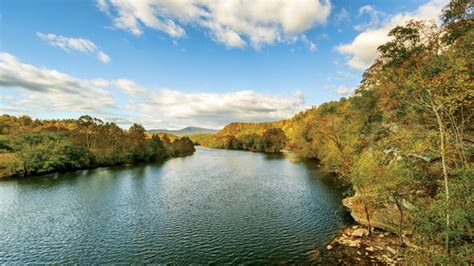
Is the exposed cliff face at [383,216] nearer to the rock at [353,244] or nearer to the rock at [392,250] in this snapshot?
the rock at [392,250]

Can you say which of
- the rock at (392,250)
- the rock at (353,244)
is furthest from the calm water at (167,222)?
the rock at (392,250)

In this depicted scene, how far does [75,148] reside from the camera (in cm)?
6738

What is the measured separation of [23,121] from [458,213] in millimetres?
159527

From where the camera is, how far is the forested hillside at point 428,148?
45.0ft

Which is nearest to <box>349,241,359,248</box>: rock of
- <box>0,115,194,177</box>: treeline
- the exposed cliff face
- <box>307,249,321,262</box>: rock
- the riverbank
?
the riverbank

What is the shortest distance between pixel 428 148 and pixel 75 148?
77380mm

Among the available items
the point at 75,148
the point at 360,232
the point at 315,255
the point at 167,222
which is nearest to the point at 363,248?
the point at 360,232

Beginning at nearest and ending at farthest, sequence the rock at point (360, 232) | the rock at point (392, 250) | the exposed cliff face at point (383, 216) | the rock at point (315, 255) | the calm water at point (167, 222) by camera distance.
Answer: the rock at point (315, 255) → the rock at point (392, 250) → the calm water at point (167, 222) → the exposed cliff face at point (383, 216) → the rock at point (360, 232)

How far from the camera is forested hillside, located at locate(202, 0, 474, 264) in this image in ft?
45.0

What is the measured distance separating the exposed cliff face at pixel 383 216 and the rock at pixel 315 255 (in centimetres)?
773

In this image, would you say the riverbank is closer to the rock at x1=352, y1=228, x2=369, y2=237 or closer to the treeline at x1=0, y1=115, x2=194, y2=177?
the rock at x1=352, y1=228, x2=369, y2=237

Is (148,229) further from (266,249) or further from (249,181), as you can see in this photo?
(249,181)

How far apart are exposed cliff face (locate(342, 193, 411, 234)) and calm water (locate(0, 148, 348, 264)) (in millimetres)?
2117

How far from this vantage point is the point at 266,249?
20203mm
